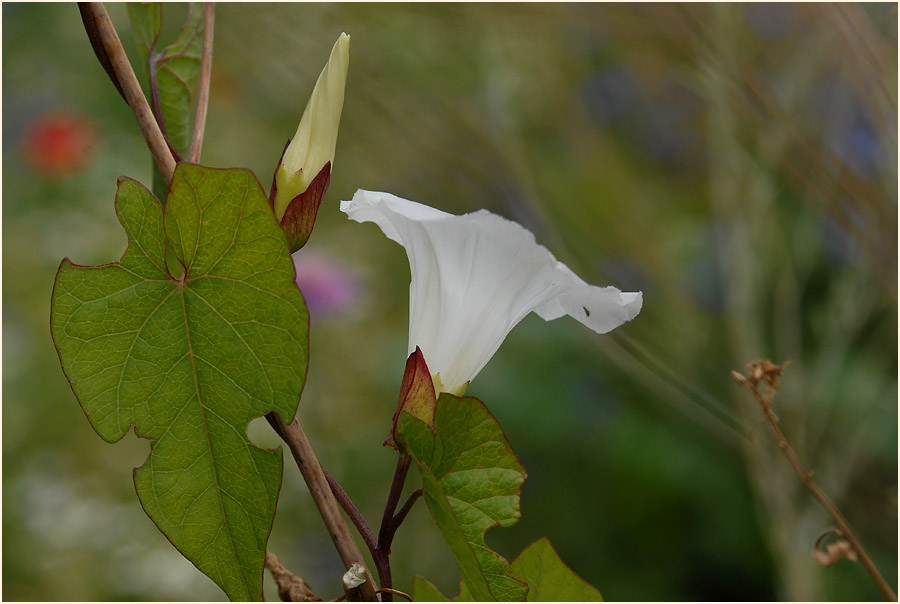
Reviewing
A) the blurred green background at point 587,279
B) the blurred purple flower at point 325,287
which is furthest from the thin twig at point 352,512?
the blurred purple flower at point 325,287

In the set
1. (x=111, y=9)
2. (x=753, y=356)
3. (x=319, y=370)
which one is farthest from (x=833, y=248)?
(x=111, y=9)

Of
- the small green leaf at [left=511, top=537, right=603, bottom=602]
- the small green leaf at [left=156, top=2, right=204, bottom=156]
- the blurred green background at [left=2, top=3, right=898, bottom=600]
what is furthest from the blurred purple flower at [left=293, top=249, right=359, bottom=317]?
the small green leaf at [left=511, top=537, right=603, bottom=602]

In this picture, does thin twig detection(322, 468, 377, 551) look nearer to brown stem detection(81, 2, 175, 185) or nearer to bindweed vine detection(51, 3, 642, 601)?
bindweed vine detection(51, 3, 642, 601)

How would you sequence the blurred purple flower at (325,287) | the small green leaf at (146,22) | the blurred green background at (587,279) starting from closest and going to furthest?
the small green leaf at (146,22), the blurred green background at (587,279), the blurred purple flower at (325,287)

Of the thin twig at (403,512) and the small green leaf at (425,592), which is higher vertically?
the thin twig at (403,512)

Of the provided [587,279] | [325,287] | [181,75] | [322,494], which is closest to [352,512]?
[322,494]

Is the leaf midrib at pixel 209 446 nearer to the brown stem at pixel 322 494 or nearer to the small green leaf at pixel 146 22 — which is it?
the brown stem at pixel 322 494

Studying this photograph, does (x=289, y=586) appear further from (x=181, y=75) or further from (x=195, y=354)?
(x=181, y=75)
